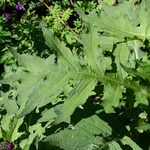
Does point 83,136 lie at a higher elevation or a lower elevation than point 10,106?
lower

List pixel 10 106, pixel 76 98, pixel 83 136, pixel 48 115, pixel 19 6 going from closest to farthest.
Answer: pixel 76 98 → pixel 83 136 → pixel 48 115 → pixel 10 106 → pixel 19 6

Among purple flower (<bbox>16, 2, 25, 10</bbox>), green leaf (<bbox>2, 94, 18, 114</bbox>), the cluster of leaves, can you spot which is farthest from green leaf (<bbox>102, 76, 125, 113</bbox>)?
purple flower (<bbox>16, 2, 25, 10</bbox>)

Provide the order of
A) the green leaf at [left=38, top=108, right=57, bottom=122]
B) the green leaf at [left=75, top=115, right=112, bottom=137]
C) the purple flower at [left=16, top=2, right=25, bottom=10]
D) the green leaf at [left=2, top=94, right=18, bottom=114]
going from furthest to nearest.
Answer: the purple flower at [left=16, top=2, right=25, bottom=10], the green leaf at [left=2, top=94, right=18, bottom=114], the green leaf at [left=38, top=108, right=57, bottom=122], the green leaf at [left=75, top=115, right=112, bottom=137]

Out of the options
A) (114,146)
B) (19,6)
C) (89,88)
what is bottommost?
(114,146)

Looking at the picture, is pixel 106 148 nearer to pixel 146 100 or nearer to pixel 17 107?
pixel 146 100

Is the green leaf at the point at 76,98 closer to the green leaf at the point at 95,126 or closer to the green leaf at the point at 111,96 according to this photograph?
the green leaf at the point at 111,96

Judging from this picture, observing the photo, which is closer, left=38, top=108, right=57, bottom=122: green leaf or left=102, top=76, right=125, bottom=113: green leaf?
left=102, top=76, right=125, bottom=113: green leaf

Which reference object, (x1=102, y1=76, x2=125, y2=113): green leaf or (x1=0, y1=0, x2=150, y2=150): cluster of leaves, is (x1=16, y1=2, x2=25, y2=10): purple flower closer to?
(x1=0, y1=0, x2=150, y2=150): cluster of leaves

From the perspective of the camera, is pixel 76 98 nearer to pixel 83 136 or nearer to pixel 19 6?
pixel 83 136

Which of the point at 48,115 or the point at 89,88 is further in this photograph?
the point at 48,115

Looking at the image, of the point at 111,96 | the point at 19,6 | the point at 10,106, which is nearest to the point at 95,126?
the point at 111,96

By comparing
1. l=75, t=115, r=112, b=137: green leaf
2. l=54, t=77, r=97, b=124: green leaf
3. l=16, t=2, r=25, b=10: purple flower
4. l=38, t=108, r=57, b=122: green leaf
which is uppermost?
l=16, t=2, r=25, b=10: purple flower
